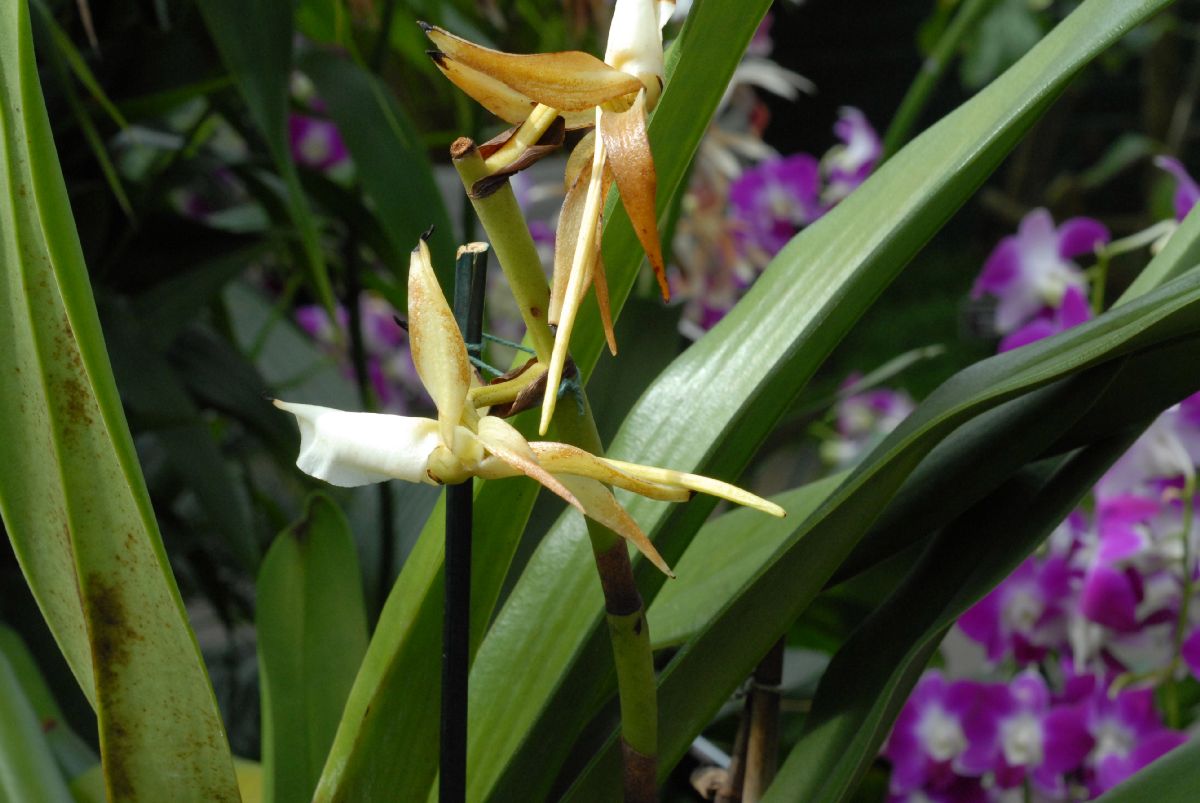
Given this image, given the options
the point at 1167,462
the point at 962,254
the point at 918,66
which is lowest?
the point at 962,254

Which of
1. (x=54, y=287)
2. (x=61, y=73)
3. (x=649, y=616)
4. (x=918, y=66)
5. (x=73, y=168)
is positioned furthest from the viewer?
(x=918, y=66)

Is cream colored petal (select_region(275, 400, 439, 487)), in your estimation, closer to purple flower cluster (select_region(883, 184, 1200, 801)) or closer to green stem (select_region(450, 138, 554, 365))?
green stem (select_region(450, 138, 554, 365))

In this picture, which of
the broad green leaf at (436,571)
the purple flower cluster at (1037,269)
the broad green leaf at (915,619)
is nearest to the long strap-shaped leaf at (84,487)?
the broad green leaf at (436,571)

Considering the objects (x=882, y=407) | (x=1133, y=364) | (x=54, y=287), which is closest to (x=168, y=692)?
(x=54, y=287)

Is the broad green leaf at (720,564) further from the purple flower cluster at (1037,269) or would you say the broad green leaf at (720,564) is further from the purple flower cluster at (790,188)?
the purple flower cluster at (790,188)

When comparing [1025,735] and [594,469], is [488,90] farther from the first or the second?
[1025,735]

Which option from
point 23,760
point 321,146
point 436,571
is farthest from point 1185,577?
point 321,146

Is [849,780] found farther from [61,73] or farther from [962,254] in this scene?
[962,254]

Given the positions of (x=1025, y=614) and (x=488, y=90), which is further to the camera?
(x=1025, y=614)
